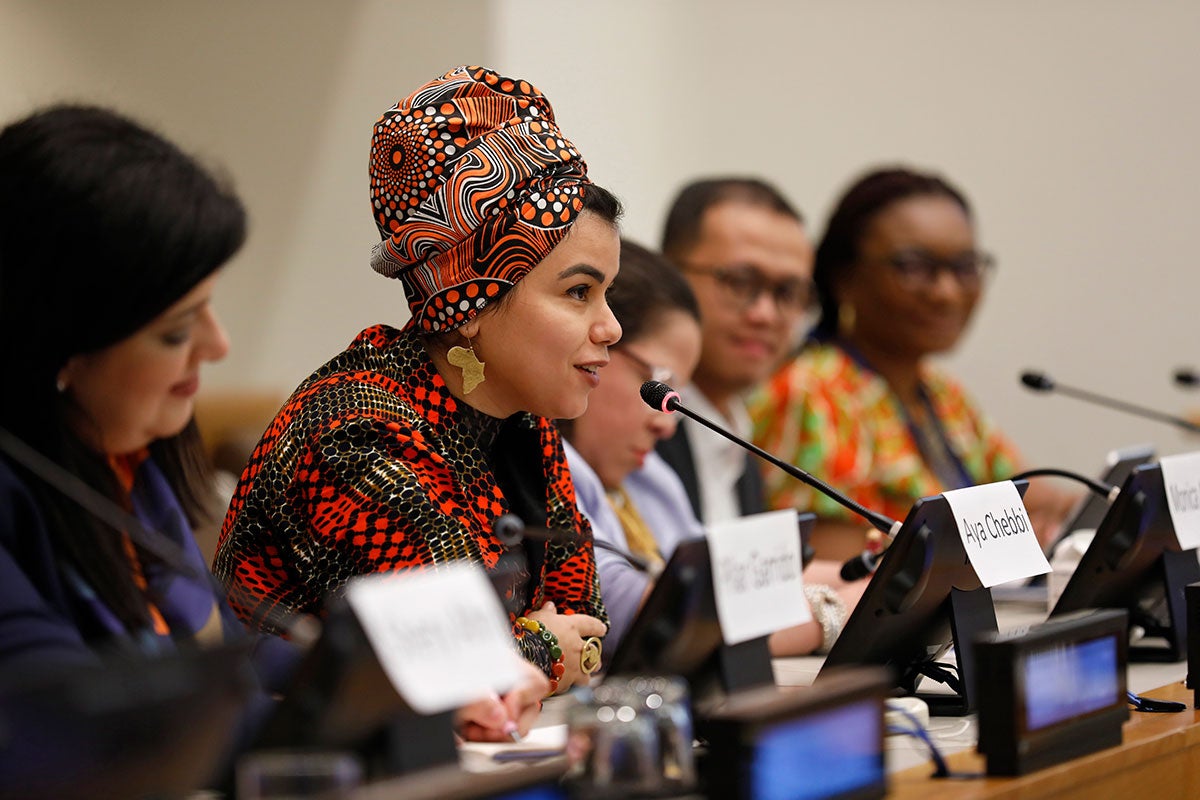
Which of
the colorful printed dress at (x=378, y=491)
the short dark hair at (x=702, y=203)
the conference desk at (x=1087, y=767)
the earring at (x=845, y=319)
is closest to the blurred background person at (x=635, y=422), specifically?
the colorful printed dress at (x=378, y=491)

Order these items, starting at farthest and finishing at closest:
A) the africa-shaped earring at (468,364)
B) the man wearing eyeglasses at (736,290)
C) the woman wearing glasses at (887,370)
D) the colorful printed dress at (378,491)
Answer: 1. the woman wearing glasses at (887,370)
2. the man wearing eyeglasses at (736,290)
3. the africa-shaped earring at (468,364)
4. the colorful printed dress at (378,491)

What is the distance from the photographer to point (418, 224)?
1.77m

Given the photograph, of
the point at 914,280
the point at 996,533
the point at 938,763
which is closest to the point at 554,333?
the point at 996,533

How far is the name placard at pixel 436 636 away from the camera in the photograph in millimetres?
1022

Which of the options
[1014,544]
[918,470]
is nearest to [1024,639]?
[1014,544]

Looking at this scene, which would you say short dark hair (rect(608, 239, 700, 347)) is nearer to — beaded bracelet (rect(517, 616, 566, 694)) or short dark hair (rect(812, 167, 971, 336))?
beaded bracelet (rect(517, 616, 566, 694))

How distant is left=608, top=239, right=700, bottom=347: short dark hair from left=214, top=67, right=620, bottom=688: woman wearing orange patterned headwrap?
56cm

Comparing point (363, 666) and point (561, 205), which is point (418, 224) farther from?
point (363, 666)

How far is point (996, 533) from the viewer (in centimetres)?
174

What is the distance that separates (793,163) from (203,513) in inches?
146

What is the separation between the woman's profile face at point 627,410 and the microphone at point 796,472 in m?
0.47

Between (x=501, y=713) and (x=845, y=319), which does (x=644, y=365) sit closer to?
(x=501, y=713)

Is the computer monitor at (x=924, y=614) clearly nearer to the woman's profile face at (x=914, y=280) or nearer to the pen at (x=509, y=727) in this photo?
the pen at (x=509, y=727)

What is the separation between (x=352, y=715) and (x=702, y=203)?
96.4 inches
